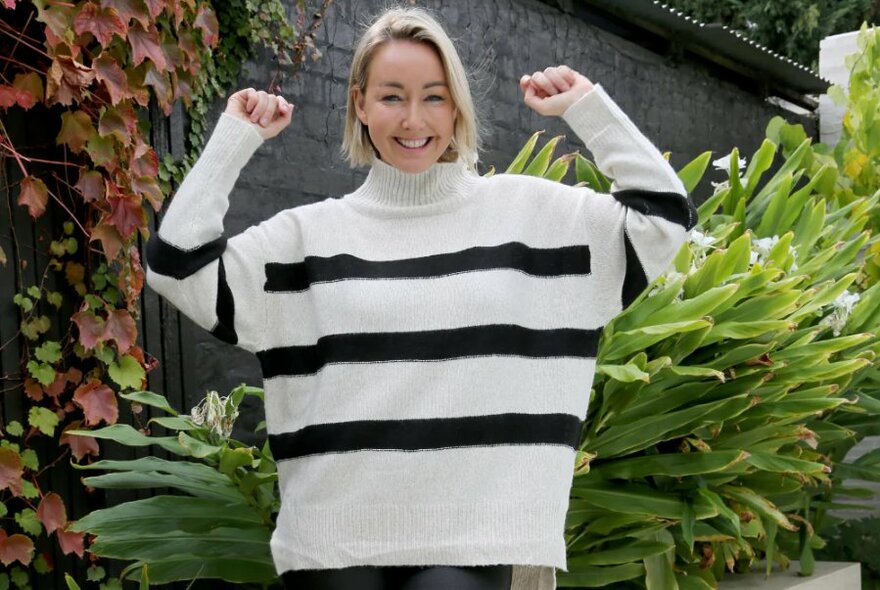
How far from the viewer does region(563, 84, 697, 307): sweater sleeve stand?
1725mm

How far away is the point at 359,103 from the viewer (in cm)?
190

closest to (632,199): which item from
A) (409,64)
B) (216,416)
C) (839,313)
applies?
A: (409,64)

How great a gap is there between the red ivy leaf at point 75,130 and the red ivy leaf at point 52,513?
85 centimetres

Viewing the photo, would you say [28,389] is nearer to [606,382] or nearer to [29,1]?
[29,1]

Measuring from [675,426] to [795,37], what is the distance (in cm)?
1304

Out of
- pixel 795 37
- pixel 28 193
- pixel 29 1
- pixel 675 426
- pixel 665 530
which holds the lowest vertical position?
pixel 665 530

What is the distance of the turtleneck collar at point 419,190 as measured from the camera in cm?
184

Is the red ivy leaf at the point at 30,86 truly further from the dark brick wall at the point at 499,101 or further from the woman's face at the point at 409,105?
the woman's face at the point at 409,105

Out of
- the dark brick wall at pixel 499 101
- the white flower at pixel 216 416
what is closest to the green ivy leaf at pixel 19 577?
the white flower at pixel 216 416

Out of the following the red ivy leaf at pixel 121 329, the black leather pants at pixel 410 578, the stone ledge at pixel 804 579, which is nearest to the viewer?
the black leather pants at pixel 410 578

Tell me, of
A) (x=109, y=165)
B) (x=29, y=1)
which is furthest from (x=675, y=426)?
(x=29, y=1)

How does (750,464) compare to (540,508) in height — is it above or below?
below

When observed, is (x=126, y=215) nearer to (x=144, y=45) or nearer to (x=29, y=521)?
(x=144, y=45)

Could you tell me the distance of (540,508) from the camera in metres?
1.70
